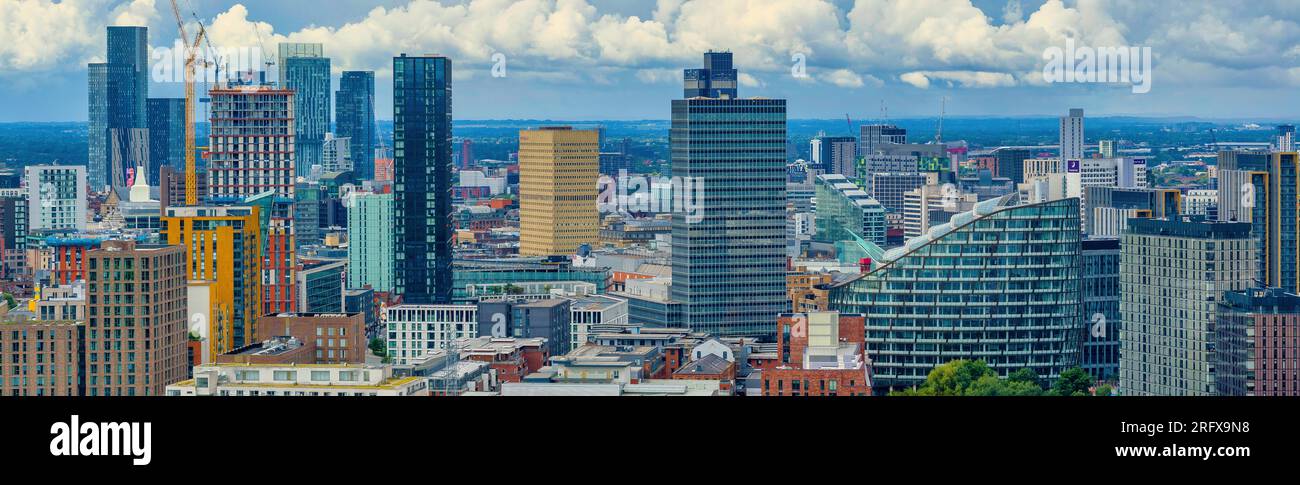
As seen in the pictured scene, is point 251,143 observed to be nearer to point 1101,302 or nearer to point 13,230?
point 13,230

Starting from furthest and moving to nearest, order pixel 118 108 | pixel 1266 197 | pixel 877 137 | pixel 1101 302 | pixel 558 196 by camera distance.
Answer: pixel 877 137 → pixel 558 196 → pixel 118 108 → pixel 1266 197 → pixel 1101 302

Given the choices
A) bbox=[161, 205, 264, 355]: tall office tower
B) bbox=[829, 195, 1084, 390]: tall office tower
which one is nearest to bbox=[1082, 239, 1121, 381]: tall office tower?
bbox=[829, 195, 1084, 390]: tall office tower

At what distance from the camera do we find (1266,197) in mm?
27484

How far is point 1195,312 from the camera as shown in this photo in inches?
821

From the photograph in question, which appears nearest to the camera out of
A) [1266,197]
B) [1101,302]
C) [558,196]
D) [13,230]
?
[1101,302]

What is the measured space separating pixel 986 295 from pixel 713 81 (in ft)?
33.6

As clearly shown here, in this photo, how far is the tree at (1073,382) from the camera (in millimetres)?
19734

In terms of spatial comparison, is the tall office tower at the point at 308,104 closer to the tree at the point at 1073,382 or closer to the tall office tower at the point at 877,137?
the tall office tower at the point at 877,137

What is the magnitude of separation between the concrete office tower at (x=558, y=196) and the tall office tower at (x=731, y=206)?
36.0 feet

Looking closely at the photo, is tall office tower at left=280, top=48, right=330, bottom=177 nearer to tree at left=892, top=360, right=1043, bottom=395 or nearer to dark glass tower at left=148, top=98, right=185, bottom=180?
dark glass tower at left=148, top=98, right=185, bottom=180

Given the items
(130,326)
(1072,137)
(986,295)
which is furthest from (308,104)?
(130,326)
